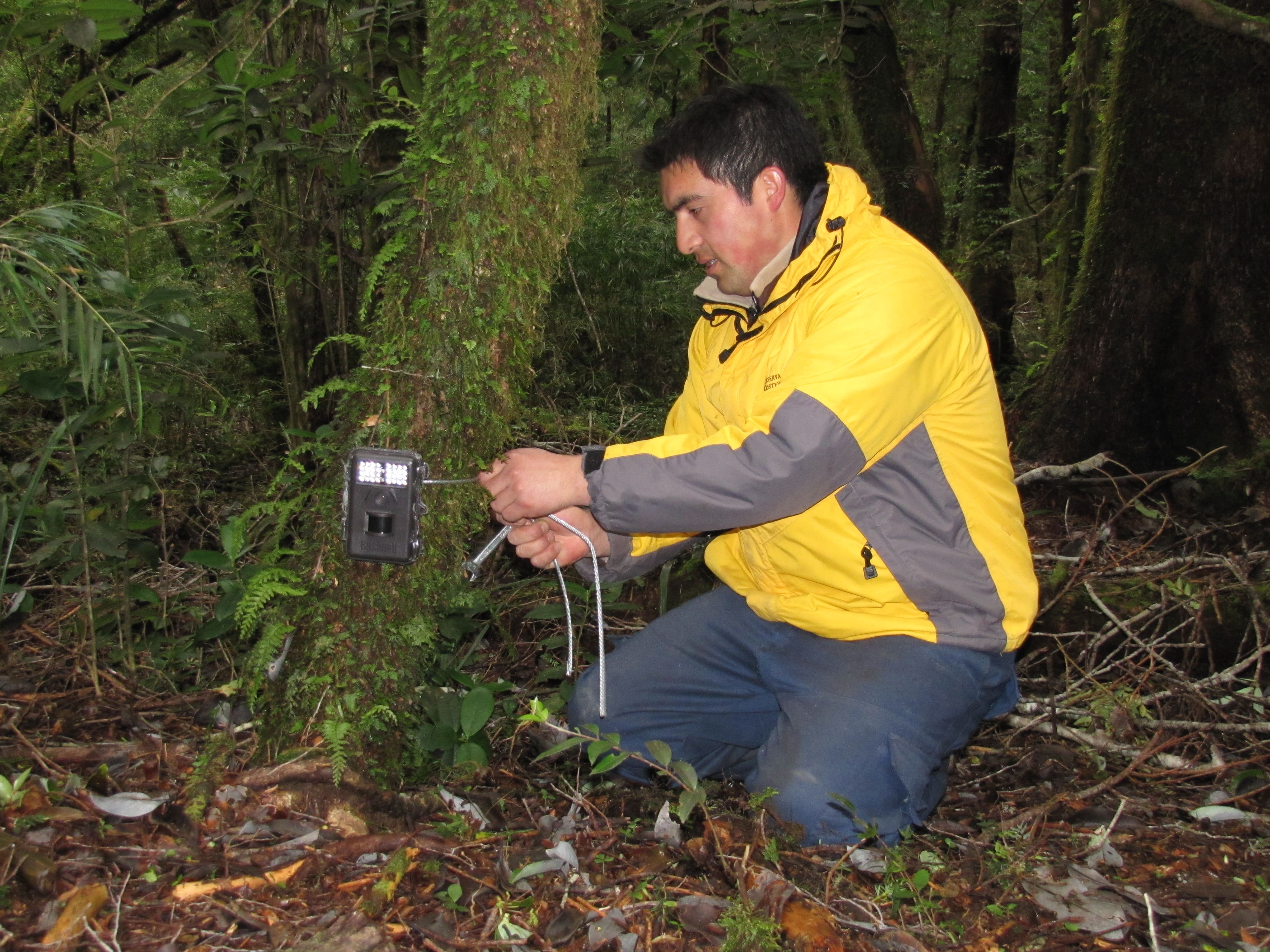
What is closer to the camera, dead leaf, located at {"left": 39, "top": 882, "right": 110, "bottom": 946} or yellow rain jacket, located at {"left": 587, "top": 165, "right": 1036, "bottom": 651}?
dead leaf, located at {"left": 39, "top": 882, "right": 110, "bottom": 946}

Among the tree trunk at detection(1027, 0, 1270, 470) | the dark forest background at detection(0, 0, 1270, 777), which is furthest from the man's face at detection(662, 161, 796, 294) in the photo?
the tree trunk at detection(1027, 0, 1270, 470)

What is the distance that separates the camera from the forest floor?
187cm

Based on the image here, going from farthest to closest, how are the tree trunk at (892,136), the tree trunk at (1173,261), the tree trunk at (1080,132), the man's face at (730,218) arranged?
the tree trunk at (1080,132)
the tree trunk at (892,136)
the tree trunk at (1173,261)
the man's face at (730,218)

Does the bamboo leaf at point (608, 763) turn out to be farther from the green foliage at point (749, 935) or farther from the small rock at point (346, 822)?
the small rock at point (346, 822)

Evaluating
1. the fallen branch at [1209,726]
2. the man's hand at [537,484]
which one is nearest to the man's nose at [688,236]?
the man's hand at [537,484]

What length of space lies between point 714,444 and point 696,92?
6506 mm

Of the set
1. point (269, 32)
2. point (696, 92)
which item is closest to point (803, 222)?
point (269, 32)

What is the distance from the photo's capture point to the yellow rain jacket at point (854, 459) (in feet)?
8.20

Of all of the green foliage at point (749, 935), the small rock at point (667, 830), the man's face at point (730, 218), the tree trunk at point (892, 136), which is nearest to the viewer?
the green foliage at point (749, 935)

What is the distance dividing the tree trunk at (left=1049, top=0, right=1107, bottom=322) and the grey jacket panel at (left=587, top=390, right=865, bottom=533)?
18.0ft

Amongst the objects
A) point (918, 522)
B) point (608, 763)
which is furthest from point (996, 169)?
point (608, 763)

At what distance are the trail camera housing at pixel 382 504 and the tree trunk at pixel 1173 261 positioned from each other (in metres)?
3.89

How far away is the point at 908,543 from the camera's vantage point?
2.77 meters

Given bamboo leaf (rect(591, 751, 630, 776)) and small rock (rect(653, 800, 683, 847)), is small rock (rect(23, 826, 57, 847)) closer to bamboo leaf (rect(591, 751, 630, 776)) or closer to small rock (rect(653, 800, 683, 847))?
bamboo leaf (rect(591, 751, 630, 776))
